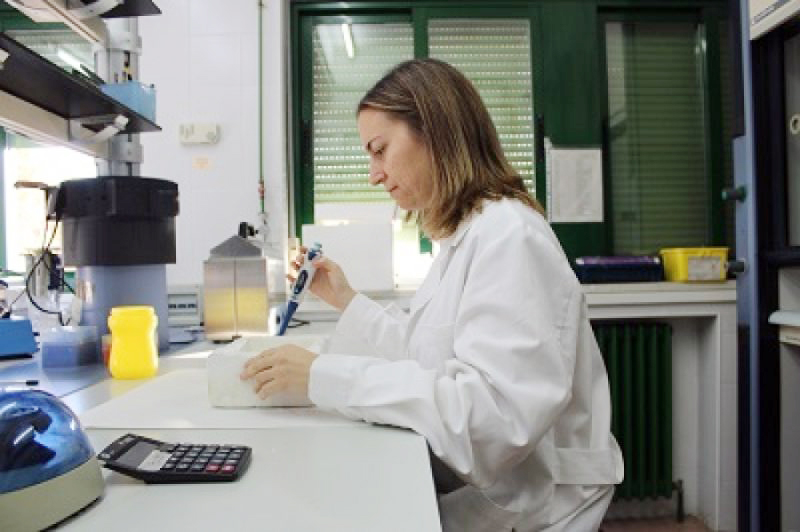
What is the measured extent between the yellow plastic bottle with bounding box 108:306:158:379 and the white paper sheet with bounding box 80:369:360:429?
148 millimetres

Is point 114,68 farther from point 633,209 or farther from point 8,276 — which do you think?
point 633,209

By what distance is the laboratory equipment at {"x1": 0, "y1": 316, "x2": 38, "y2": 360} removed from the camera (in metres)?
1.25

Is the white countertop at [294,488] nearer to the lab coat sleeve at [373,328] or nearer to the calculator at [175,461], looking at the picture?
the calculator at [175,461]

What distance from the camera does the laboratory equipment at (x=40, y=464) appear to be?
0.43m

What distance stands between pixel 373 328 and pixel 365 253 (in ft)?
3.34

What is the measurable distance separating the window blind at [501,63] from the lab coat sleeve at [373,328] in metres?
1.68

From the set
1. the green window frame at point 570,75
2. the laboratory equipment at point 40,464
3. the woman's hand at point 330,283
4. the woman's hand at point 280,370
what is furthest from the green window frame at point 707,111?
the laboratory equipment at point 40,464

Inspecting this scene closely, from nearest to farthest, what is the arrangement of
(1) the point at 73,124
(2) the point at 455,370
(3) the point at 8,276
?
(2) the point at 455,370
(1) the point at 73,124
(3) the point at 8,276

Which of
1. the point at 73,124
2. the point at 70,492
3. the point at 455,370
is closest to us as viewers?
the point at 70,492

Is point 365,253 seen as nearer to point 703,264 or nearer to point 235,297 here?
point 235,297

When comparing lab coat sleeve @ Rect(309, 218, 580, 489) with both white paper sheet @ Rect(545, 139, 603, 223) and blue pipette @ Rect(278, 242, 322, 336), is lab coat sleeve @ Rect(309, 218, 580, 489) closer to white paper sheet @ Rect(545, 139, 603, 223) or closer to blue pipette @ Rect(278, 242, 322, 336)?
blue pipette @ Rect(278, 242, 322, 336)

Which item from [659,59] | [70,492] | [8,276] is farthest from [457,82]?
[659,59]

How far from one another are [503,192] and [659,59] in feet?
7.51

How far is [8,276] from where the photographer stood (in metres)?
2.05
